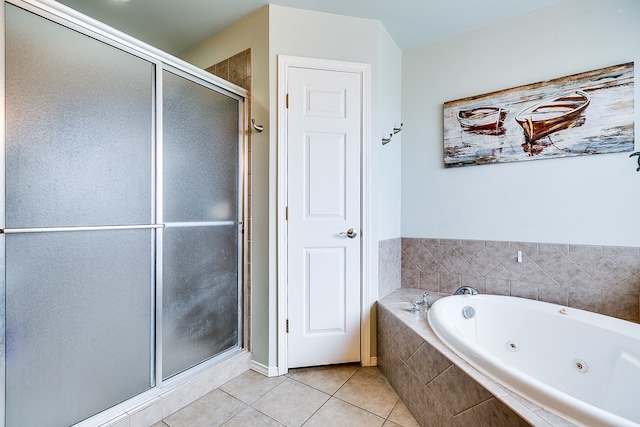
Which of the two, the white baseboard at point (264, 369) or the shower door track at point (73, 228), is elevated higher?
the shower door track at point (73, 228)

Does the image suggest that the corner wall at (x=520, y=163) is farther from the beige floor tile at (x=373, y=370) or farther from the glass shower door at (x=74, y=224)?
the glass shower door at (x=74, y=224)

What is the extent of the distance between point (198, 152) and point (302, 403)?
1607 mm

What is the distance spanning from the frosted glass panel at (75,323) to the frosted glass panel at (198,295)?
113mm

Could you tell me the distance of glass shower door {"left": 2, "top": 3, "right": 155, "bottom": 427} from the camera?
107 centimetres

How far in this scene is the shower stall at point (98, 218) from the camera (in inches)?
42.4

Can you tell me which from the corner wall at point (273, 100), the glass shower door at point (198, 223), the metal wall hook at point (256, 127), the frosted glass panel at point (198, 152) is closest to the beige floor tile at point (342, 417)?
the corner wall at point (273, 100)

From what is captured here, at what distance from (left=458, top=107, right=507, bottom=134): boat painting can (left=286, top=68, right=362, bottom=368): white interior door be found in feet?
2.78

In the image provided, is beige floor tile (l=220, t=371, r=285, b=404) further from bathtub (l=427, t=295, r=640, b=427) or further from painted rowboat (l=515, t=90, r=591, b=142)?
painted rowboat (l=515, t=90, r=591, b=142)

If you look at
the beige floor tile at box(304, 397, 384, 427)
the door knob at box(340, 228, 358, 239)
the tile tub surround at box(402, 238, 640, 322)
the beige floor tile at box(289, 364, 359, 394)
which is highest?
the door knob at box(340, 228, 358, 239)

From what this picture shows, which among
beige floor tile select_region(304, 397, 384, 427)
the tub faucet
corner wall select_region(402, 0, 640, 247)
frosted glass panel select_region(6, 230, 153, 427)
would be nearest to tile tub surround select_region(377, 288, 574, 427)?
beige floor tile select_region(304, 397, 384, 427)

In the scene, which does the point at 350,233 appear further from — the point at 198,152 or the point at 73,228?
the point at 73,228

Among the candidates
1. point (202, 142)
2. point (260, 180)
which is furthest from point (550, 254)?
point (202, 142)

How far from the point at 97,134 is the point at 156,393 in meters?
1.33

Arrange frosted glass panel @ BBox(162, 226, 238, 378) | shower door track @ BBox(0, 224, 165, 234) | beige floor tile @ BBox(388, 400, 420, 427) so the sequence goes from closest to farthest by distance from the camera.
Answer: shower door track @ BBox(0, 224, 165, 234) < beige floor tile @ BBox(388, 400, 420, 427) < frosted glass panel @ BBox(162, 226, 238, 378)
